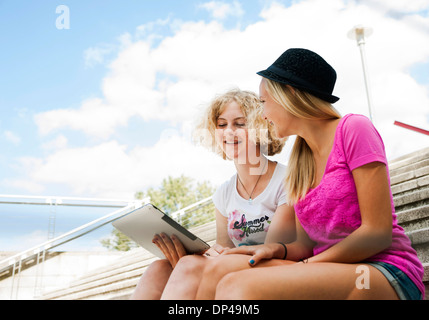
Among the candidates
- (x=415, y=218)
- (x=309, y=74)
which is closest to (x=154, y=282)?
(x=309, y=74)

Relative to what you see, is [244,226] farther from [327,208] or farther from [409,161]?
[409,161]

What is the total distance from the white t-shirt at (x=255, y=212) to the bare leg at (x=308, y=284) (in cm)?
68

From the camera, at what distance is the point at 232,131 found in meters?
2.05

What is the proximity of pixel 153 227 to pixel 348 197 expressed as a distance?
2.53 ft

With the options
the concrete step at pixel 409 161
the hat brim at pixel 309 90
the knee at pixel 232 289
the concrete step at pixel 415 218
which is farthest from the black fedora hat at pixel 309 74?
the concrete step at pixel 409 161

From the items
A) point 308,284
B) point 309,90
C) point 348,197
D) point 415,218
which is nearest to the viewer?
point 308,284

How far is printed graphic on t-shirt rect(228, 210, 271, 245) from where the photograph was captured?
1822mm

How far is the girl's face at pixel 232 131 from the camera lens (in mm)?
2018

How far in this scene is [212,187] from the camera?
19344 millimetres
